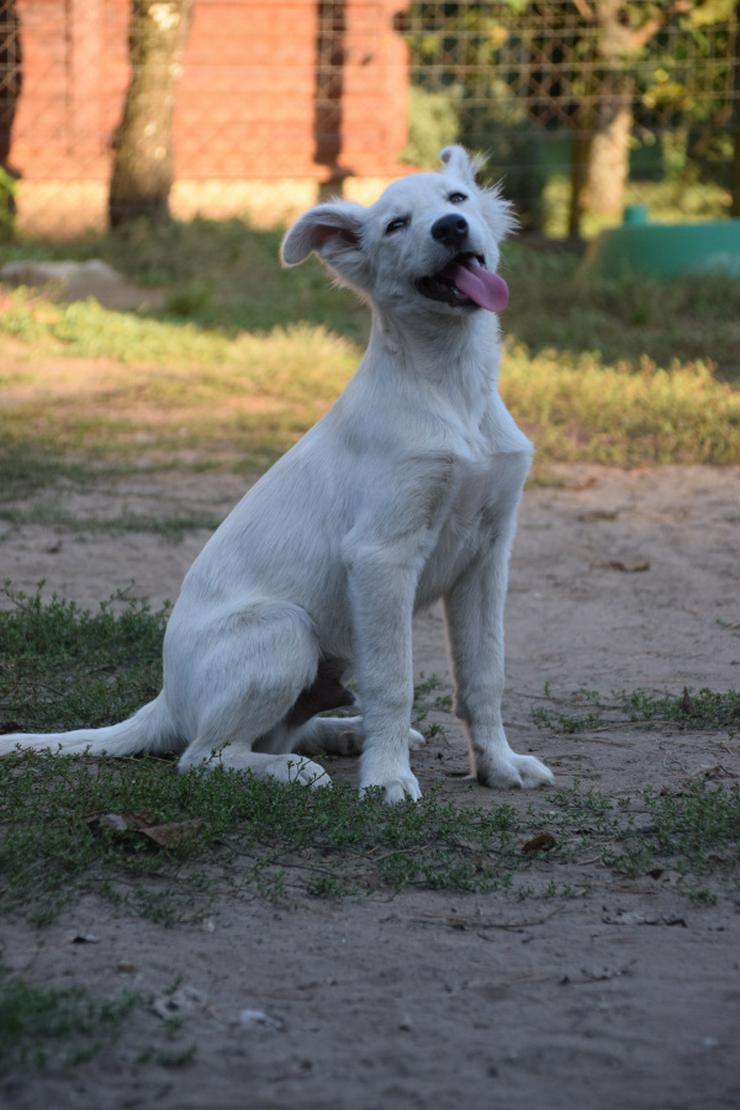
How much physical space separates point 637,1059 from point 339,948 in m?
0.66

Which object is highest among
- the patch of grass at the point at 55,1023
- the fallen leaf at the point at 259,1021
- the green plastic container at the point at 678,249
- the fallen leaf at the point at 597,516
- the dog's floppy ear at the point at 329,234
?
the dog's floppy ear at the point at 329,234

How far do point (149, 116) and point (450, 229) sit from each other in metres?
11.3

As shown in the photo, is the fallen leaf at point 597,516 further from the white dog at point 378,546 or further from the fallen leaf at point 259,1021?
the fallen leaf at point 259,1021

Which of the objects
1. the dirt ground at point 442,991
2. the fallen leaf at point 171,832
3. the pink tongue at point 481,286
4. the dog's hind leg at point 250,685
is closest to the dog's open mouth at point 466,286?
the pink tongue at point 481,286

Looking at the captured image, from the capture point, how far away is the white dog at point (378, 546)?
3.66 m

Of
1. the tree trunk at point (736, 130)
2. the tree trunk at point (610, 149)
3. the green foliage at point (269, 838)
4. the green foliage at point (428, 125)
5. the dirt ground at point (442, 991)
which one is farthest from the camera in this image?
the green foliage at point (428, 125)

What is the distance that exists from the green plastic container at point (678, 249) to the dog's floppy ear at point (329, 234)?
30.2ft

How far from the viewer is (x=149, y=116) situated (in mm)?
14203

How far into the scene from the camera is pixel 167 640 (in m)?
3.96

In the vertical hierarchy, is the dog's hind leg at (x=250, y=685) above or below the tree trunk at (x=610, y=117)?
below

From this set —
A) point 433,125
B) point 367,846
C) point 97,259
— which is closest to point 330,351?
point 97,259

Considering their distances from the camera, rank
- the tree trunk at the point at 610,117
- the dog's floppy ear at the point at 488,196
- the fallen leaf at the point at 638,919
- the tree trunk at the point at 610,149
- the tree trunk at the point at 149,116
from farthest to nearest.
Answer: the tree trunk at the point at 610,149 → the tree trunk at the point at 610,117 → the tree trunk at the point at 149,116 → the dog's floppy ear at the point at 488,196 → the fallen leaf at the point at 638,919

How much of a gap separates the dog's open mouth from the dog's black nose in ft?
0.17

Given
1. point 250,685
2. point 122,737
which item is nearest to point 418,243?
point 250,685
